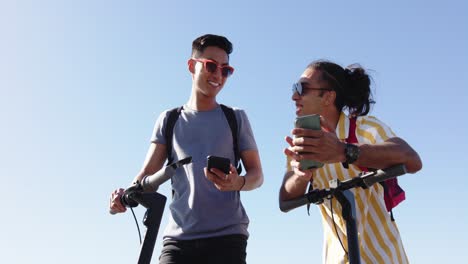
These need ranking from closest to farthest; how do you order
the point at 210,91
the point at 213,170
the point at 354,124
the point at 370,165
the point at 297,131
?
the point at 297,131 → the point at 370,165 → the point at 213,170 → the point at 354,124 → the point at 210,91

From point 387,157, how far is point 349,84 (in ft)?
7.60

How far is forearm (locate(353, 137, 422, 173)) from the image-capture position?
3.11 meters

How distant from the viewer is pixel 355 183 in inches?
122

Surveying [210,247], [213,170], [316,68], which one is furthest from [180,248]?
[316,68]

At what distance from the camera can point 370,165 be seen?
316 centimetres

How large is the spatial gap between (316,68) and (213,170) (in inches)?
74.1

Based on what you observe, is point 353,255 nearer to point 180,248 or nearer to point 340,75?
point 180,248

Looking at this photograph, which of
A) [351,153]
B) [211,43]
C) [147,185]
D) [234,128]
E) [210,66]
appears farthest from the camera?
[211,43]

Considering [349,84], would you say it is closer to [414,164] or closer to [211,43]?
[211,43]

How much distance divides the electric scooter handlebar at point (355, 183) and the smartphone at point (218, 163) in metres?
0.64

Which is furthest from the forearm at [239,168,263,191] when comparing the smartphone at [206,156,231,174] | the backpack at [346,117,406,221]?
the backpack at [346,117,406,221]

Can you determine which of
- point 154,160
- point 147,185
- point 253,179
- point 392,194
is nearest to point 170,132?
point 154,160

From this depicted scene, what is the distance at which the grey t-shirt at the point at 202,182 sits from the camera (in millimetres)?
4945

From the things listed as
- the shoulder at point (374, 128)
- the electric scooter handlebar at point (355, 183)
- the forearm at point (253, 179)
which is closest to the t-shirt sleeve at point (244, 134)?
the forearm at point (253, 179)
